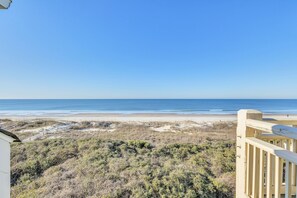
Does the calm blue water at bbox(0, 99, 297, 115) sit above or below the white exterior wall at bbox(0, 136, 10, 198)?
below

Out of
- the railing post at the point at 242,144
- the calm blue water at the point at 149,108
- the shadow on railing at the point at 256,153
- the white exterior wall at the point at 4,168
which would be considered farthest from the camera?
the calm blue water at the point at 149,108

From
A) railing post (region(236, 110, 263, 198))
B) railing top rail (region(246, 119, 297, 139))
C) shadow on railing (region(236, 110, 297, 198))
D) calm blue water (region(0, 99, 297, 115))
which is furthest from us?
calm blue water (region(0, 99, 297, 115))

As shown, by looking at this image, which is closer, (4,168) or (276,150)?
(4,168)

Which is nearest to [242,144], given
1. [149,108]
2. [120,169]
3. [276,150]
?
[276,150]

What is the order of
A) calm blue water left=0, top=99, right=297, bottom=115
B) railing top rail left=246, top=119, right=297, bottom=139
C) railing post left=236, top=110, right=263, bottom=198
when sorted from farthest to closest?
1. calm blue water left=0, top=99, right=297, bottom=115
2. railing post left=236, top=110, right=263, bottom=198
3. railing top rail left=246, top=119, right=297, bottom=139

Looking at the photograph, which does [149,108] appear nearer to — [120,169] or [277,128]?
[120,169]

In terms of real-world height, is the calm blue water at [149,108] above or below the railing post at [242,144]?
below

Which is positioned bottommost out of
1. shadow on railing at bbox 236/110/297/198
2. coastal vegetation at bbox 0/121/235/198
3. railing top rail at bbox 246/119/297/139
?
coastal vegetation at bbox 0/121/235/198

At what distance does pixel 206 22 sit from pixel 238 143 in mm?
11701

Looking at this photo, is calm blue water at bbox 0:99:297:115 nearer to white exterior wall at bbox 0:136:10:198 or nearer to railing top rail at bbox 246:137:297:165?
railing top rail at bbox 246:137:297:165

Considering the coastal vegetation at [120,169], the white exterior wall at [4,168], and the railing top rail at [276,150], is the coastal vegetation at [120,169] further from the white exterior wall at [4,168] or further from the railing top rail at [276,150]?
the white exterior wall at [4,168]

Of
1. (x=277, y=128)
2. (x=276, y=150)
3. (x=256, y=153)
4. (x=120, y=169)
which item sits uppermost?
(x=277, y=128)

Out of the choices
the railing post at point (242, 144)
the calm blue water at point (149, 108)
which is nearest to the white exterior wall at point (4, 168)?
the railing post at point (242, 144)

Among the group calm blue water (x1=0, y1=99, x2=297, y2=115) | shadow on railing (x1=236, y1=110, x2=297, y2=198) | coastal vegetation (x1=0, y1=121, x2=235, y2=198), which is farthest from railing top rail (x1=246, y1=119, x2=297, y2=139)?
calm blue water (x1=0, y1=99, x2=297, y2=115)
